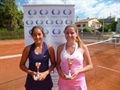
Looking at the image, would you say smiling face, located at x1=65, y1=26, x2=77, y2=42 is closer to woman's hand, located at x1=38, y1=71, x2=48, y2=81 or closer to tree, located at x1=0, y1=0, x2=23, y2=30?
woman's hand, located at x1=38, y1=71, x2=48, y2=81

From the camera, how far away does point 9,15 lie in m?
33.8

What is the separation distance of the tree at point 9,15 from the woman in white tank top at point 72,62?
33.5 m

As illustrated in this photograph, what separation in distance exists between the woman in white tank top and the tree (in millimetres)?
33522

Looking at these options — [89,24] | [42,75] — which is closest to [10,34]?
[42,75]

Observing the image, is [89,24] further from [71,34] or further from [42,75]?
[42,75]

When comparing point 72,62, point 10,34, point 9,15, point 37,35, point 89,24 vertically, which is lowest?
point 10,34

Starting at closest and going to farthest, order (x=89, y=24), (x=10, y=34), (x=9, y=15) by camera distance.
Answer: (x=10, y=34), (x=9, y=15), (x=89, y=24)

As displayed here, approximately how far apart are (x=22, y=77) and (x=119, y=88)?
3.62m

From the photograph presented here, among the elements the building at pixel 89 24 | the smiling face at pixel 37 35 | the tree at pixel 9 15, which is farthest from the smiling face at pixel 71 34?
the building at pixel 89 24

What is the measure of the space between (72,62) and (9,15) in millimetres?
34024

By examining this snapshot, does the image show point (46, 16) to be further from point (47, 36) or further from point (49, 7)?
point (47, 36)

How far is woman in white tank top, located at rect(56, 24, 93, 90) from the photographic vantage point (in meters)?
2.40

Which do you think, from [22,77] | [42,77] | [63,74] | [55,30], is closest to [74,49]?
[63,74]

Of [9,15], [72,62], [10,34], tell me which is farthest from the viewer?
[9,15]
